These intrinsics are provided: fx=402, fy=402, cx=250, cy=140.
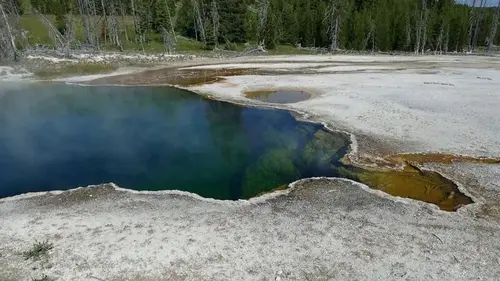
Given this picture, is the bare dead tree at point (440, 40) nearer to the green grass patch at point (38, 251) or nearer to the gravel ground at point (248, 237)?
the gravel ground at point (248, 237)

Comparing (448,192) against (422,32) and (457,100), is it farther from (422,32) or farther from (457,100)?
(422,32)

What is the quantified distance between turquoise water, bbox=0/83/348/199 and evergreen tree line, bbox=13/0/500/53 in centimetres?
4713

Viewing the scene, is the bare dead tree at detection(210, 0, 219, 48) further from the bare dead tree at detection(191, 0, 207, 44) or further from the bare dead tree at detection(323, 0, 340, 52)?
the bare dead tree at detection(323, 0, 340, 52)

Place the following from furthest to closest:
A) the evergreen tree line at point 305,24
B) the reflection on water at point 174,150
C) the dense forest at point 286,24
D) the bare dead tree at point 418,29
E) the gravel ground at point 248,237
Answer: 1. the bare dead tree at point 418,29
2. the evergreen tree line at point 305,24
3. the dense forest at point 286,24
4. the reflection on water at point 174,150
5. the gravel ground at point 248,237

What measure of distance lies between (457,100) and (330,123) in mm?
10789

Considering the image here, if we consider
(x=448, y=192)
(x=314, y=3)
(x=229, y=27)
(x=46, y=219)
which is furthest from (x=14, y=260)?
(x=314, y=3)

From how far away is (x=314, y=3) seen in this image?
9812 centimetres

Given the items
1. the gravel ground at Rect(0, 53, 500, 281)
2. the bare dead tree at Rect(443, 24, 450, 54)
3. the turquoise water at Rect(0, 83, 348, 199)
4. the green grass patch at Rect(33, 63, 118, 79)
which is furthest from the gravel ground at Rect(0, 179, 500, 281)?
the bare dead tree at Rect(443, 24, 450, 54)

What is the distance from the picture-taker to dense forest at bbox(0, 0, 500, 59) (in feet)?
240

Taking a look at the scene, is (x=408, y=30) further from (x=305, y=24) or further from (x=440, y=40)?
(x=305, y=24)

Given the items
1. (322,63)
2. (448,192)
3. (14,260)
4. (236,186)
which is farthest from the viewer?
(322,63)

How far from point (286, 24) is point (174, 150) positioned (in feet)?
232

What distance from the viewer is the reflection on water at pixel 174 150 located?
14422 millimetres

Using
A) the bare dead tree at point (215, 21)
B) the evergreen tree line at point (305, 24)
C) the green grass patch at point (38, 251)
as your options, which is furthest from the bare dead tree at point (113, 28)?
the green grass patch at point (38, 251)
